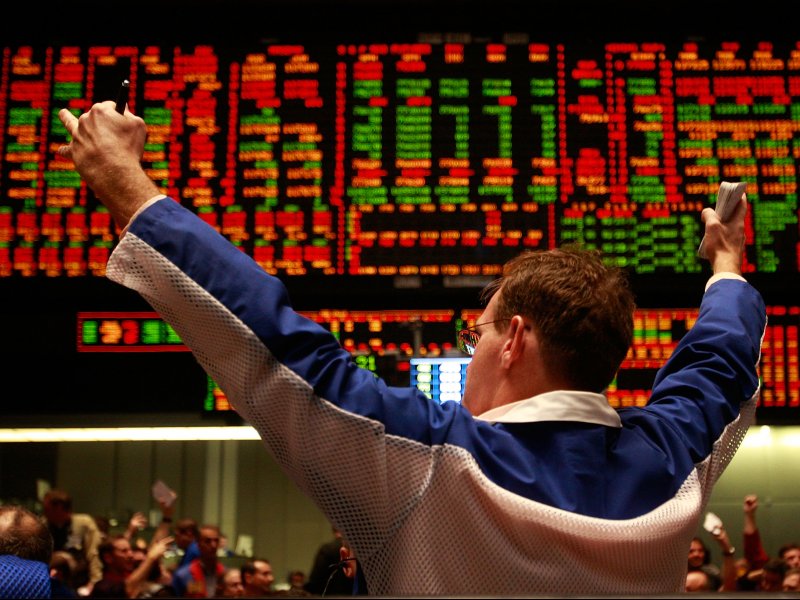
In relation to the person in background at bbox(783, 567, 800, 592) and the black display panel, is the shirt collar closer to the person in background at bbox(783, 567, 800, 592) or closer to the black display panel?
the black display panel

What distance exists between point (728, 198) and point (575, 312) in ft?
1.25

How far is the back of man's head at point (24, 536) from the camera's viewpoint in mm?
1847

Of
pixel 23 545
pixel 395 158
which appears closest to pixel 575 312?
pixel 23 545

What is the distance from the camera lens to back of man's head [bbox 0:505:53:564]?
72.7 inches

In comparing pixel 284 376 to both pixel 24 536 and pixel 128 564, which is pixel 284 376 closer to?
pixel 24 536

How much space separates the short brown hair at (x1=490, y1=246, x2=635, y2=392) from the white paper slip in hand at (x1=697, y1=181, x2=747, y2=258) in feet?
0.93

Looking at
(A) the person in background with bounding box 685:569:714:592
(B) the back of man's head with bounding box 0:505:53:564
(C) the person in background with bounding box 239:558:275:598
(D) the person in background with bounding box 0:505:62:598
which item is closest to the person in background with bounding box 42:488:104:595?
(C) the person in background with bounding box 239:558:275:598

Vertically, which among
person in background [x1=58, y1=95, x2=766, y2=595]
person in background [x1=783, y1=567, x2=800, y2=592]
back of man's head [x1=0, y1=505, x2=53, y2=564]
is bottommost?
person in background [x1=783, y1=567, x2=800, y2=592]

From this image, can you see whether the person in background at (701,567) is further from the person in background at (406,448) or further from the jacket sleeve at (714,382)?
the person in background at (406,448)

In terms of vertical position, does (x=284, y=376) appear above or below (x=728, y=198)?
below

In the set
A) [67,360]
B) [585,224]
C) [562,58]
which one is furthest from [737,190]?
[67,360]

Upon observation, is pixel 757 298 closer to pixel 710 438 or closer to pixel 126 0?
pixel 710 438

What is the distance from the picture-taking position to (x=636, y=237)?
3.01 m

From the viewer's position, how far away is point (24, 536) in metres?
1.87
